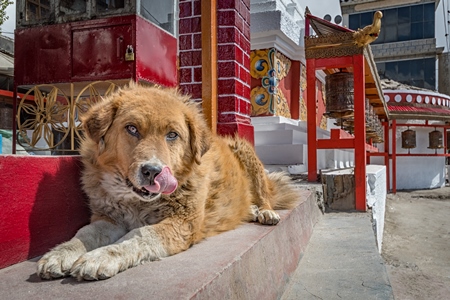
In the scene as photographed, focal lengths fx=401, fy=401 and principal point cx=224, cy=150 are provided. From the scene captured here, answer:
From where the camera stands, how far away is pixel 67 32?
15.7ft

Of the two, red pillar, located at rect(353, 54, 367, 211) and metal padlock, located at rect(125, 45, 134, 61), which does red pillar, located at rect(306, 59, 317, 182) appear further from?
metal padlock, located at rect(125, 45, 134, 61)

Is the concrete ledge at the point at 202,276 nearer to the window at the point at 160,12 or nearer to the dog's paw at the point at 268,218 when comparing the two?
the dog's paw at the point at 268,218

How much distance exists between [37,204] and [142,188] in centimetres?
53

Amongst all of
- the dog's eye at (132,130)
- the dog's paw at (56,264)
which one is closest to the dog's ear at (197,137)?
the dog's eye at (132,130)

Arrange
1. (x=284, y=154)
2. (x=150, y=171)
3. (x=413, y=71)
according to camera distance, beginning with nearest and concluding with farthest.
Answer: (x=150, y=171) < (x=284, y=154) < (x=413, y=71)

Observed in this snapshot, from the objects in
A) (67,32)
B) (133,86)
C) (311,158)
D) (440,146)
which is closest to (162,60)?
(67,32)

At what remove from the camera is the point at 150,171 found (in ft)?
5.60

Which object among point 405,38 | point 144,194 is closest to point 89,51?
point 144,194

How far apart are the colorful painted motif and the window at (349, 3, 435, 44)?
16088mm

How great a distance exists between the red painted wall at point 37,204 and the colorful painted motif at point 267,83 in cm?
436

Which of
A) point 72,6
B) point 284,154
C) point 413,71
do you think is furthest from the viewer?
point 413,71

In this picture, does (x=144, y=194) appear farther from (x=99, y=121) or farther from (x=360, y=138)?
(x=360, y=138)

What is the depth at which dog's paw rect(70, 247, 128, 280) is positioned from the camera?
144 cm

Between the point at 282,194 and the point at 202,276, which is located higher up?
the point at 282,194
